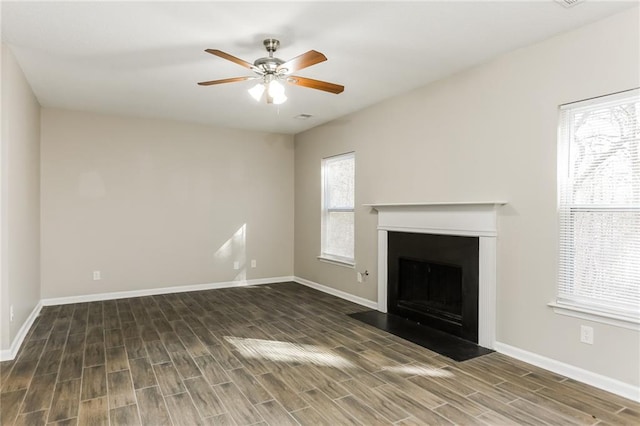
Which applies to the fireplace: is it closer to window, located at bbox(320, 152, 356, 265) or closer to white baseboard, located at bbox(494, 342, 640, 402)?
white baseboard, located at bbox(494, 342, 640, 402)

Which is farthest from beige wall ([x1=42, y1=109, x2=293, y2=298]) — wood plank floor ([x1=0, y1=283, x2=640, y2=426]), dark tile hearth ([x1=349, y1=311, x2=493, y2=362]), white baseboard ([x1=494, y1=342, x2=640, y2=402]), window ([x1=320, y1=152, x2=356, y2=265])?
white baseboard ([x1=494, y1=342, x2=640, y2=402])

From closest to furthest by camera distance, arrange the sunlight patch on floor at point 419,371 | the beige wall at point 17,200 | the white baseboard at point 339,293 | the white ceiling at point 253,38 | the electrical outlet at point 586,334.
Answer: the white ceiling at point 253,38 < the electrical outlet at point 586,334 < the sunlight patch on floor at point 419,371 < the beige wall at point 17,200 < the white baseboard at point 339,293

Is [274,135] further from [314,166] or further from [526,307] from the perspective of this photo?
[526,307]

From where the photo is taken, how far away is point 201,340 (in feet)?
11.9

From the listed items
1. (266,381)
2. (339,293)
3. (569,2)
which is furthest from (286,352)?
(569,2)

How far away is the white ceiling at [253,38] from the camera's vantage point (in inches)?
101

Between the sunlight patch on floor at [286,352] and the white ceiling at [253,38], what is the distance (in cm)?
261

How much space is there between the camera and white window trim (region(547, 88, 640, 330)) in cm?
254

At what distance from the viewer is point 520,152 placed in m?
3.20

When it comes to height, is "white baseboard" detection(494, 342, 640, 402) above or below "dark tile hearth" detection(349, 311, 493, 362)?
above

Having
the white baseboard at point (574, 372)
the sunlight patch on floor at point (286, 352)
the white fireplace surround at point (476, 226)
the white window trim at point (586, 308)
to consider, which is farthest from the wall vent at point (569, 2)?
the sunlight patch on floor at point (286, 352)

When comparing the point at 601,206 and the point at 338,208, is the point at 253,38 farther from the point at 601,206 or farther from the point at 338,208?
the point at 338,208

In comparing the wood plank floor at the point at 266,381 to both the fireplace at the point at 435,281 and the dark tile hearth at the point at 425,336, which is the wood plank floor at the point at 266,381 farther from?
the fireplace at the point at 435,281

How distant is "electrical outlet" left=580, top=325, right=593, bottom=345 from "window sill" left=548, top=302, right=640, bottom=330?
72 mm
